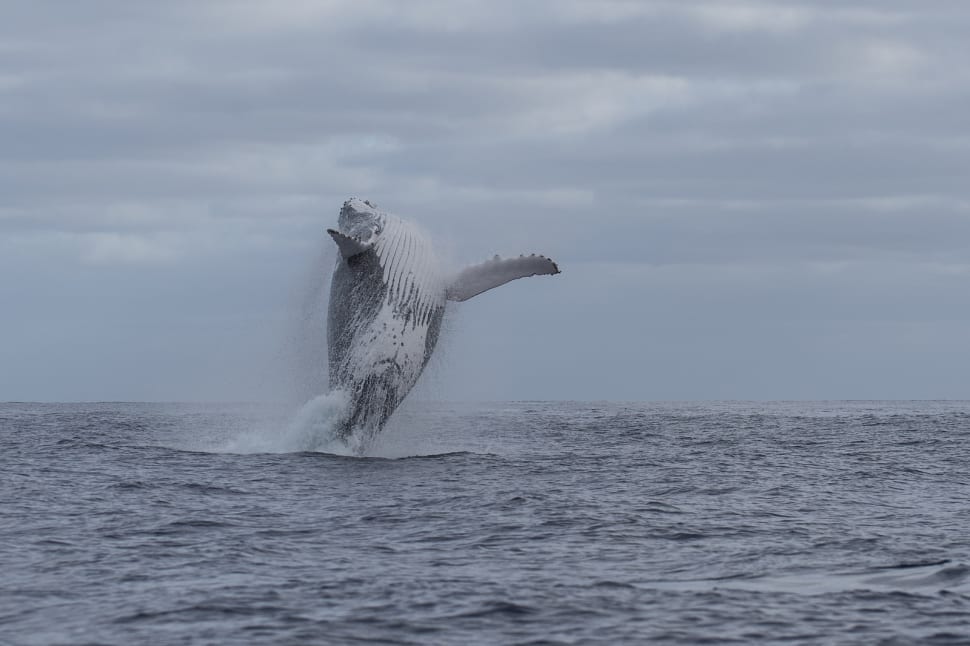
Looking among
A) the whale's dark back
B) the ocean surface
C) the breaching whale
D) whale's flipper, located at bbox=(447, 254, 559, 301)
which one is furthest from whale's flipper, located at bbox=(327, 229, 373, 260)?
the ocean surface

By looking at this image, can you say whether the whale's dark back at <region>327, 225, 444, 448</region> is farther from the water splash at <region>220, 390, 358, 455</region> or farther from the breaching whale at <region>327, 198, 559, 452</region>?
the water splash at <region>220, 390, 358, 455</region>

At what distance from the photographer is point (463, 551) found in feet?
38.6

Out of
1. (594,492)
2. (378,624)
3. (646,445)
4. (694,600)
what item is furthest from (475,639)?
(646,445)

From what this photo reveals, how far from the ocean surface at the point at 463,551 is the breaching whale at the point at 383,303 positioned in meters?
0.88

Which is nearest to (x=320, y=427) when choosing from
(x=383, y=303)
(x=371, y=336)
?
(x=371, y=336)

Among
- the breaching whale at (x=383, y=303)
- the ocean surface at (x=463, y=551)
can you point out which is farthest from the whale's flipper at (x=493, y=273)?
the ocean surface at (x=463, y=551)

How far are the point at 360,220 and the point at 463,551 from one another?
968cm

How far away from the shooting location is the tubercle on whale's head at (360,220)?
20.1 meters

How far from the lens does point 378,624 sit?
861cm

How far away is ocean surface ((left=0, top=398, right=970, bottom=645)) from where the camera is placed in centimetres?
864

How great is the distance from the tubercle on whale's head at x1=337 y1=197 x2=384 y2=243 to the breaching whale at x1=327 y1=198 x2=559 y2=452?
0.02 m

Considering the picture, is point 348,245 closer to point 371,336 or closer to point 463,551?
point 371,336

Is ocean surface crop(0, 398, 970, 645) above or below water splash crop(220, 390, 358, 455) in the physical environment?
below

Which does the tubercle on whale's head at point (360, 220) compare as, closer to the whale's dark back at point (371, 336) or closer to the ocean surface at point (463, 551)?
the whale's dark back at point (371, 336)
